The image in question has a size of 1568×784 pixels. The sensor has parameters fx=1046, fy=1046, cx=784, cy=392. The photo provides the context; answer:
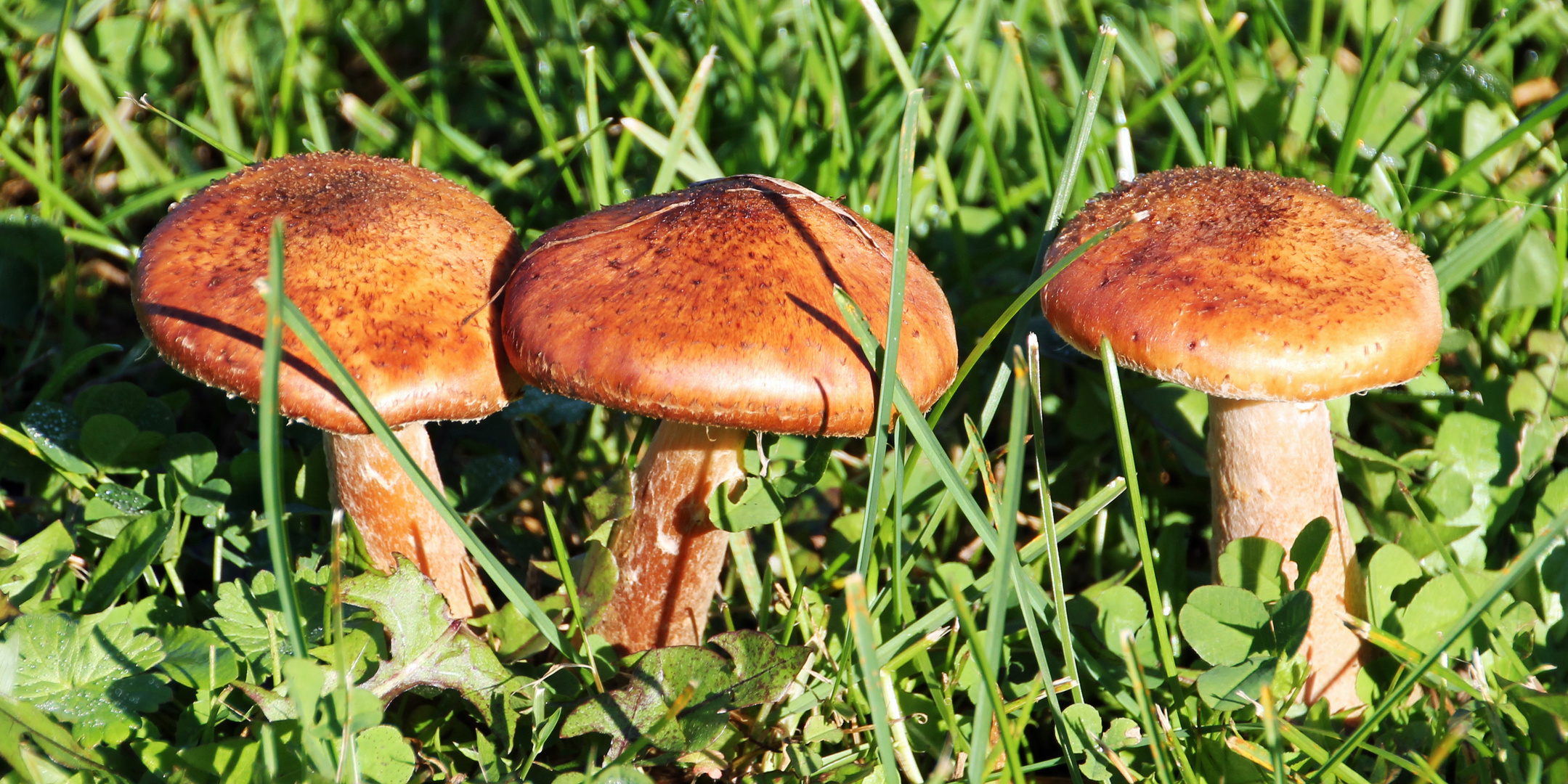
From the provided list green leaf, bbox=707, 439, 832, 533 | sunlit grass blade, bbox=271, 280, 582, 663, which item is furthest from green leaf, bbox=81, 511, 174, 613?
green leaf, bbox=707, 439, 832, 533

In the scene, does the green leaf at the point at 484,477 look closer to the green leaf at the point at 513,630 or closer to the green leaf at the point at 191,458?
the green leaf at the point at 513,630

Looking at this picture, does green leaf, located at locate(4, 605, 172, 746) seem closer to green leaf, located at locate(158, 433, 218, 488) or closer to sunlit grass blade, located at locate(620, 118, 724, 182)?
green leaf, located at locate(158, 433, 218, 488)

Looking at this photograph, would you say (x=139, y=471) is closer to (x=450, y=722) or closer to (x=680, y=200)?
(x=450, y=722)

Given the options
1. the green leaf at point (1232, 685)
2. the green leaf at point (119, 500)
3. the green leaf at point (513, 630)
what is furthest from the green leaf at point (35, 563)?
the green leaf at point (1232, 685)

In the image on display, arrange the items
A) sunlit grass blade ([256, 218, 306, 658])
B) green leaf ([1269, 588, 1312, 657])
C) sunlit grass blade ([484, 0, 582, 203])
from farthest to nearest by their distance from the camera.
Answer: sunlit grass blade ([484, 0, 582, 203]) → green leaf ([1269, 588, 1312, 657]) → sunlit grass blade ([256, 218, 306, 658])

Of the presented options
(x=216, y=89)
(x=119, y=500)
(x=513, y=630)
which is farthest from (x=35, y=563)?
(x=216, y=89)

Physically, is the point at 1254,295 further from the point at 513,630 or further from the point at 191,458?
the point at 191,458
